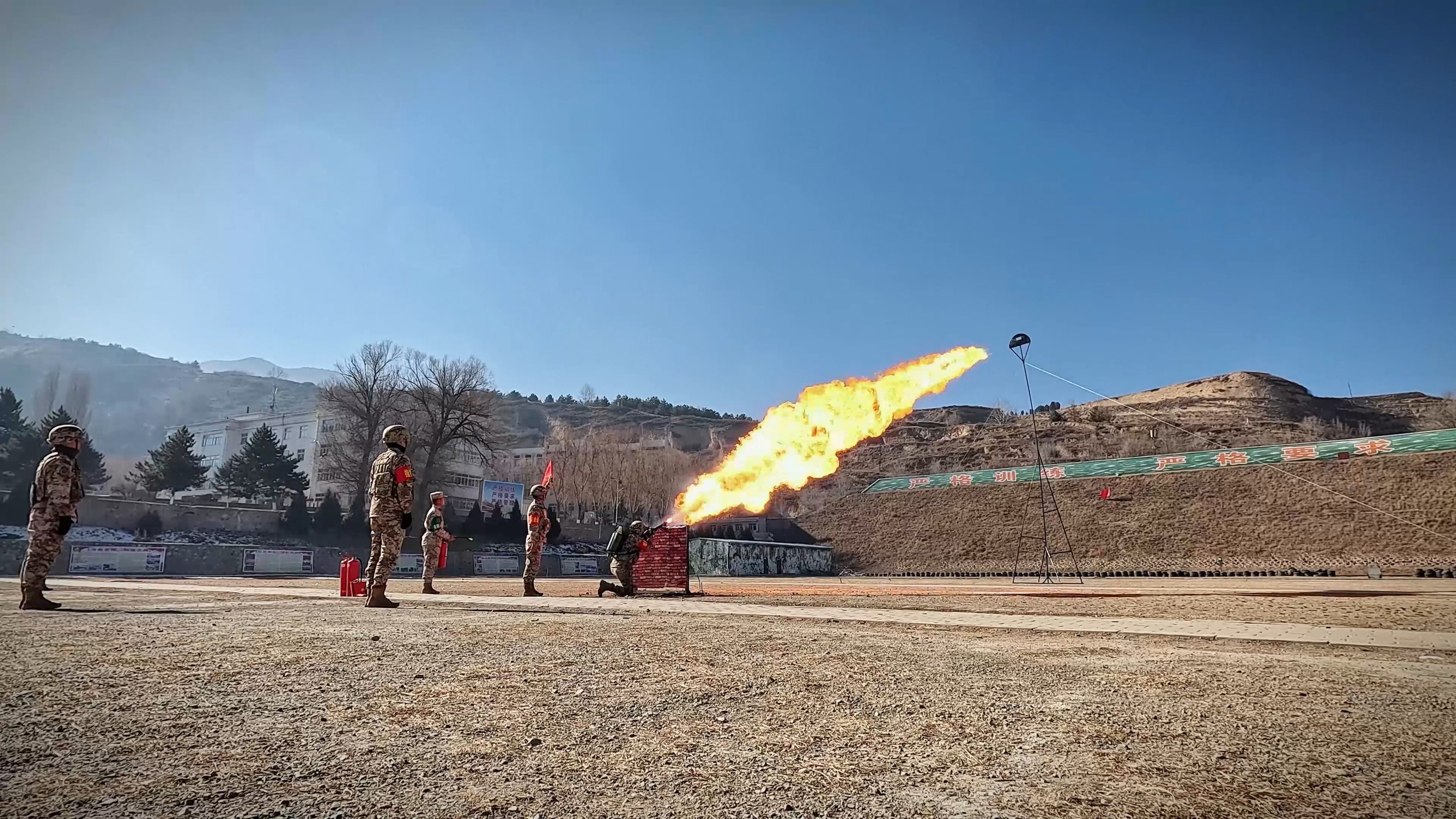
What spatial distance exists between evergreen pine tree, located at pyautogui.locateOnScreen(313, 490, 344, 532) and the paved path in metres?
33.8

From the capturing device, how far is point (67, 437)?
10.9m

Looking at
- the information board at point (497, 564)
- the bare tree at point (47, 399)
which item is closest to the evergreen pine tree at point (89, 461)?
the information board at point (497, 564)

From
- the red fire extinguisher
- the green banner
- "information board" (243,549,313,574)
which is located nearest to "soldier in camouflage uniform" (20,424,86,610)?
the red fire extinguisher

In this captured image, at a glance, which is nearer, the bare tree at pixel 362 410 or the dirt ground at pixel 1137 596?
the dirt ground at pixel 1137 596

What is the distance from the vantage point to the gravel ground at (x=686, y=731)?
2848 mm

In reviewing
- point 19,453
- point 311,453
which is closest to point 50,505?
point 19,453

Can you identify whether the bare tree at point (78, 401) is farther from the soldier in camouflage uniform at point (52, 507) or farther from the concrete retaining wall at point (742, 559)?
the soldier in camouflage uniform at point (52, 507)

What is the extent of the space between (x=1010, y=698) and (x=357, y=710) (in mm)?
4092

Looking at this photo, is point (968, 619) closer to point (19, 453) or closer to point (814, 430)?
point (814, 430)

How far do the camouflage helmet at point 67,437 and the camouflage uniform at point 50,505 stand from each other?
0.16 metres

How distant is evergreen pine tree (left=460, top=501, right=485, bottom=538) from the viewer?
5641 cm

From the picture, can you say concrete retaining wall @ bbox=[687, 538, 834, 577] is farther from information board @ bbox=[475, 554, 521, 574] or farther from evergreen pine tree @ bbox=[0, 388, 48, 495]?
evergreen pine tree @ bbox=[0, 388, 48, 495]

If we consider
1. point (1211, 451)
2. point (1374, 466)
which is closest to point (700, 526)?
point (1211, 451)

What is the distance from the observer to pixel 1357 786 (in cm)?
315
